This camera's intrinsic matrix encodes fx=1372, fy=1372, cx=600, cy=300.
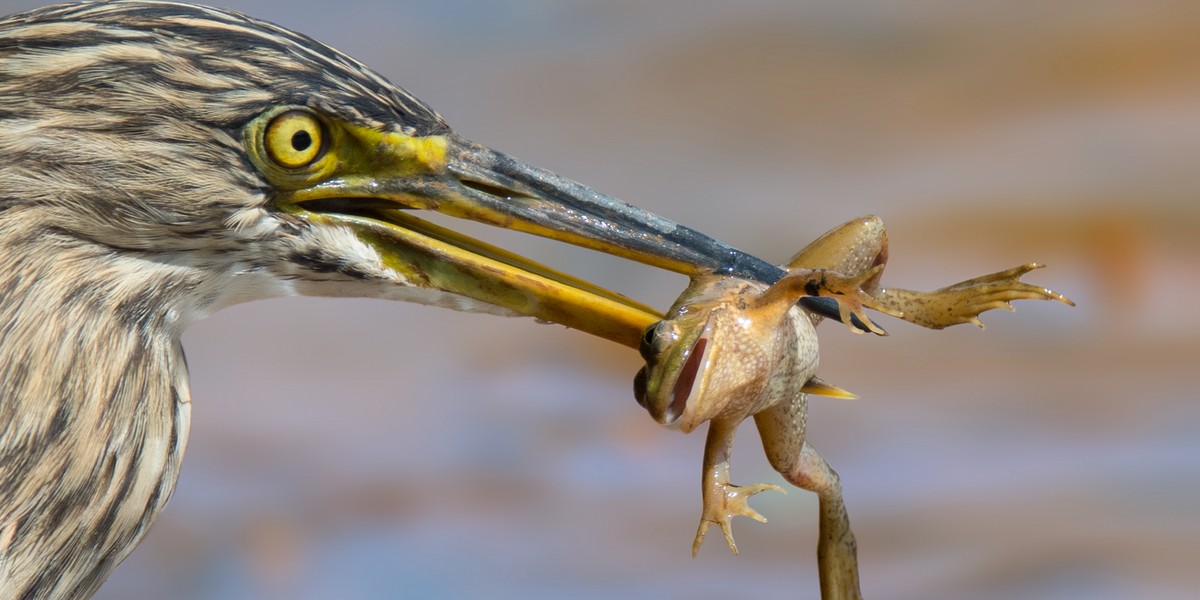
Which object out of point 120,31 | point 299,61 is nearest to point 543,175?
point 299,61

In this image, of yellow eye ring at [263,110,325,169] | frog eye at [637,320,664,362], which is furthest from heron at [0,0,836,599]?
frog eye at [637,320,664,362]

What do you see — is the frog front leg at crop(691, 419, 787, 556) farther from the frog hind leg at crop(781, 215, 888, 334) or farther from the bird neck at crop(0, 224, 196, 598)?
the bird neck at crop(0, 224, 196, 598)

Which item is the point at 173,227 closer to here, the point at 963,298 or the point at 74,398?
the point at 74,398

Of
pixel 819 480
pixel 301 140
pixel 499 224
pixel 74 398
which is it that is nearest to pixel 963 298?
pixel 819 480

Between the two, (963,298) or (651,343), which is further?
(963,298)

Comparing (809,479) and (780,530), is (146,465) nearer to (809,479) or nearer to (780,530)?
(809,479)

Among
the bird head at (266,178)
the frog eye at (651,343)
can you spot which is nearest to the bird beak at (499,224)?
the bird head at (266,178)
